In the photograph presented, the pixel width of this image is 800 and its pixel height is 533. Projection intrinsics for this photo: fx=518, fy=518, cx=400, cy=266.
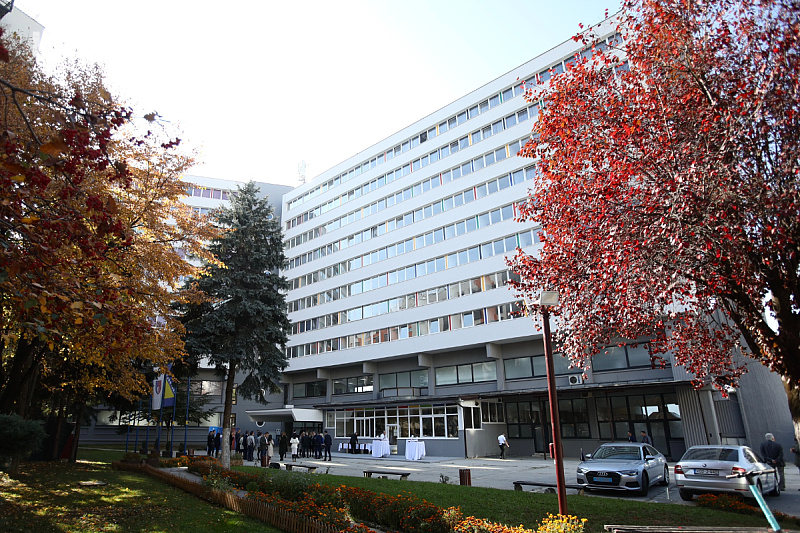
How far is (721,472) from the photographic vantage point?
13820mm

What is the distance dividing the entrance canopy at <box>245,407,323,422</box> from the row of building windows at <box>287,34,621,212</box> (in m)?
22.5

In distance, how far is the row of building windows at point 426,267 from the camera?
35.0 metres

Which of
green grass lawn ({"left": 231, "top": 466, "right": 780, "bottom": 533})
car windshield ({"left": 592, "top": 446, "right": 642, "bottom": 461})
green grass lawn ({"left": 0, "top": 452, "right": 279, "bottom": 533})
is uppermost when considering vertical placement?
car windshield ({"left": 592, "top": 446, "right": 642, "bottom": 461})

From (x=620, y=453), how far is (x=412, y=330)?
24.5 metres

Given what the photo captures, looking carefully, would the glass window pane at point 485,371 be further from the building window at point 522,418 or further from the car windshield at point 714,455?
the car windshield at point 714,455

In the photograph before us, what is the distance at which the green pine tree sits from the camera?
2402cm

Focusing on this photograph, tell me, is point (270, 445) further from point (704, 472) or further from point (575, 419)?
point (704, 472)

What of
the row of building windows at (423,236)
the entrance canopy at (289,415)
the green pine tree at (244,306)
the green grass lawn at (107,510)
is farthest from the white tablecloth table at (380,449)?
the green grass lawn at (107,510)

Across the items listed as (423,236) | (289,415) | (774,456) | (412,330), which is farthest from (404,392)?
(774,456)

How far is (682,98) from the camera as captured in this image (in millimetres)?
10109

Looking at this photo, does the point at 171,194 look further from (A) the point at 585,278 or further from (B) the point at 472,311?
(B) the point at 472,311

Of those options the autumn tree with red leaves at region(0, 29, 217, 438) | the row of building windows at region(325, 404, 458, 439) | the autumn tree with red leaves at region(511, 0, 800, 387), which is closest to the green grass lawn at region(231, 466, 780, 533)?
the autumn tree with red leaves at region(511, 0, 800, 387)

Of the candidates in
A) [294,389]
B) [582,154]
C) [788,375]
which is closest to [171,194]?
[582,154]

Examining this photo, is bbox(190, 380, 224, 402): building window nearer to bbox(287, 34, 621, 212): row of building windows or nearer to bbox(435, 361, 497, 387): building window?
bbox(287, 34, 621, 212): row of building windows
